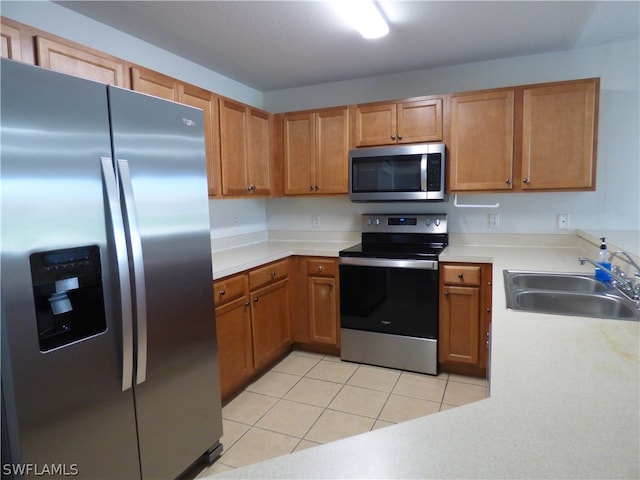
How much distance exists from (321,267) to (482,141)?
4.86 ft

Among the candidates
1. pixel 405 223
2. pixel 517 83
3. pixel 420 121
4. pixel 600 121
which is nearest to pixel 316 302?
pixel 405 223

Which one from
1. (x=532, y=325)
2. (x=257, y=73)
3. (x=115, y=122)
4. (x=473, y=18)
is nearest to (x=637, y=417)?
(x=532, y=325)

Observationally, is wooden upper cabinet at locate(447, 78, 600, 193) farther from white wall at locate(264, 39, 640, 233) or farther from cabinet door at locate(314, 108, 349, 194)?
cabinet door at locate(314, 108, 349, 194)

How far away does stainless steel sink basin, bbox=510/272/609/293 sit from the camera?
75.5 inches

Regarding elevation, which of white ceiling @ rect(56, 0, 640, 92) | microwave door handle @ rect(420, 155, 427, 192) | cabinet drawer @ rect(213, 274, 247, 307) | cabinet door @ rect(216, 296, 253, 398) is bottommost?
cabinet door @ rect(216, 296, 253, 398)

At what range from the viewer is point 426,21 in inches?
88.8

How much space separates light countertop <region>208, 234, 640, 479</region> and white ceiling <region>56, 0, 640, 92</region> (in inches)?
74.5

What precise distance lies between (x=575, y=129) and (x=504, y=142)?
42 centimetres

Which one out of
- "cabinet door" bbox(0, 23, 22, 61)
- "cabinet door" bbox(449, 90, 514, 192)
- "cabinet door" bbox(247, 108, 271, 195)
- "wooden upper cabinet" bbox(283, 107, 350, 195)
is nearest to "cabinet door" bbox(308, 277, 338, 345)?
"wooden upper cabinet" bbox(283, 107, 350, 195)

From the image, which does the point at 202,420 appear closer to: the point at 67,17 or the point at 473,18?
the point at 67,17

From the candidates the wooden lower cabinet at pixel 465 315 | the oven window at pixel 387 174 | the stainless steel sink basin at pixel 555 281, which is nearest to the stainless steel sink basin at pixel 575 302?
the stainless steel sink basin at pixel 555 281

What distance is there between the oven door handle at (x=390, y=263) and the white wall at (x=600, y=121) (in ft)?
2.04

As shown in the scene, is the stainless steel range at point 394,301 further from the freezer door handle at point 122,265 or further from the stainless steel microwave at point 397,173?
the freezer door handle at point 122,265

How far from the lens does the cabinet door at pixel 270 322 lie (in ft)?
8.83
